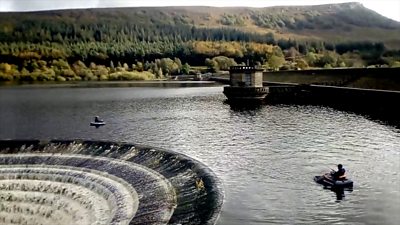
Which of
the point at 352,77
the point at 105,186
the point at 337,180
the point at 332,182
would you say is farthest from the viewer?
the point at 352,77

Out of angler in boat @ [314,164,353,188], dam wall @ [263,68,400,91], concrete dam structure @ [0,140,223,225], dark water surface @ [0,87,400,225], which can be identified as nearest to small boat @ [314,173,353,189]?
angler in boat @ [314,164,353,188]

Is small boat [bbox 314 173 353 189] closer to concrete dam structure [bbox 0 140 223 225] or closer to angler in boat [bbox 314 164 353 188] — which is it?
angler in boat [bbox 314 164 353 188]

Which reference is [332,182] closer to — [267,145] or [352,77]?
[267,145]

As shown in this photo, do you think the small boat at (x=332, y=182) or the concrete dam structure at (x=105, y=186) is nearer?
the concrete dam structure at (x=105, y=186)

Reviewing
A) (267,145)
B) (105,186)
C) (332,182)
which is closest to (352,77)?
(267,145)

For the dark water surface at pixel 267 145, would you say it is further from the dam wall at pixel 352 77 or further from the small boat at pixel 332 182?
the dam wall at pixel 352 77

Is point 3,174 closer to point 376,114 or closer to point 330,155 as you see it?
point 330,155

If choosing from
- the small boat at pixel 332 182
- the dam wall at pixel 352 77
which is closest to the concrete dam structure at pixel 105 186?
the small boat at pixel 332 182
